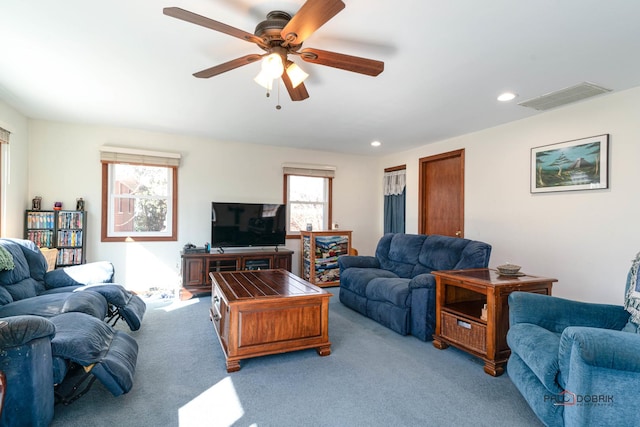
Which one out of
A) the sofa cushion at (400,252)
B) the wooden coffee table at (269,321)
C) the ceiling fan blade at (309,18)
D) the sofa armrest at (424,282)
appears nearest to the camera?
the ceiling fan blade at (309,18)

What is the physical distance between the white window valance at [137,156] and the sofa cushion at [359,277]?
301 centimetres

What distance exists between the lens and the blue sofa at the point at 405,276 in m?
3.09

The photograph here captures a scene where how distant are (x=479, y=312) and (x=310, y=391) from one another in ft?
5.24

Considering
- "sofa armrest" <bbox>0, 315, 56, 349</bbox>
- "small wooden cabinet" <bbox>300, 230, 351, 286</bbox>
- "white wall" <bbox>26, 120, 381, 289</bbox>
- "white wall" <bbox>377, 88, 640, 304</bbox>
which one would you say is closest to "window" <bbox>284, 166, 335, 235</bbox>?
"white wall" <bbox>26, 120, 381, 289</bbox>

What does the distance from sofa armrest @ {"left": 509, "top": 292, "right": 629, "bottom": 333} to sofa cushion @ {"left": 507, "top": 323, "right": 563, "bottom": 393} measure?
0.25 feet

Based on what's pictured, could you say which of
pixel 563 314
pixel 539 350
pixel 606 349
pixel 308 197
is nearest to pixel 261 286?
pixel 539 350

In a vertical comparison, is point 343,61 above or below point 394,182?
above

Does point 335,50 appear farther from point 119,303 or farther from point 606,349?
point 119,303

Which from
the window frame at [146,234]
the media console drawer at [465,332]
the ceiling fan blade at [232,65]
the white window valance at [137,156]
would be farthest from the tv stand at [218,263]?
the ceiling fan blade at [232,65]

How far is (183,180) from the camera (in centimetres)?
498

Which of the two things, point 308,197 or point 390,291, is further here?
point 308,197

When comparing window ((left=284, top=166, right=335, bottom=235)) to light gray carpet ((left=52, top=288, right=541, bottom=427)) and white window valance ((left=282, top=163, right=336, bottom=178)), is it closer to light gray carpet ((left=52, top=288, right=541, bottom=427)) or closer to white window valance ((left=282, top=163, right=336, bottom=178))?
white window valance ((left=282, top=163, right=336, bottom=178))

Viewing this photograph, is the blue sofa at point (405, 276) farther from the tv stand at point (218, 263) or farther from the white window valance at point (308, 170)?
the white window valance at point (308, 170)

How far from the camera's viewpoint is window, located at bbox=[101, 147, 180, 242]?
4570mm
